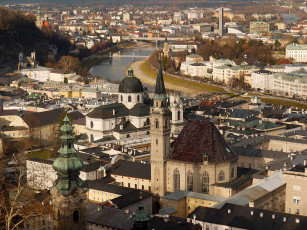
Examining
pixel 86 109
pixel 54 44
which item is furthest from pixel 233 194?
pixel 54 44

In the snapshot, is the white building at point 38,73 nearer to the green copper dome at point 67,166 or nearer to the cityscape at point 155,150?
the cityscape at point 155,150

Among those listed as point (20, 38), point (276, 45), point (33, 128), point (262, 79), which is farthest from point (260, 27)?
point (33, 128)

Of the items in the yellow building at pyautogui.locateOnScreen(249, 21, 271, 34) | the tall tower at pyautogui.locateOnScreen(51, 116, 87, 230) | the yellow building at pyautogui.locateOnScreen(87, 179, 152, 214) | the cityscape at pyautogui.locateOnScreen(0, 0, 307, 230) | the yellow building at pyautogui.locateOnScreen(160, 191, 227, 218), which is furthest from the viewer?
the yellow building at pyautogui.locateOnScreen(249, 21, 271, 34)

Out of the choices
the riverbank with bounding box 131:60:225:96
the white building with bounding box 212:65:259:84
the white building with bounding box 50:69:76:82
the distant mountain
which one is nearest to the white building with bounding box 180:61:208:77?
the riverbank with bounding box 131:60:225:96

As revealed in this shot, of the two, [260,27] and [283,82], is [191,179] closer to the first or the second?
[283,82]

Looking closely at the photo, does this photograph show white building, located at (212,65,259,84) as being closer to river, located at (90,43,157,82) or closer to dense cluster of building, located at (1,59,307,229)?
river, located at (90,43,157,82)

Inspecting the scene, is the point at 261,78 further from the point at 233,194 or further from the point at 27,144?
the point at 233,194
